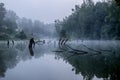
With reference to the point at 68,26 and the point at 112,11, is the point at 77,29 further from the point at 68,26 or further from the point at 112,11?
the point at 112,11

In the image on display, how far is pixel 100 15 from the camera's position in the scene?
114 meters

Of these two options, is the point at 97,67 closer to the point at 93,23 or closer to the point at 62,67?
the point at 62,67

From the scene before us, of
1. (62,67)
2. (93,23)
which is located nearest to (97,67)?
(62,67)

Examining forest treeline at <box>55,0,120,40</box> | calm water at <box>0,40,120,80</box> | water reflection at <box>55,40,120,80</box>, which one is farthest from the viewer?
forest treeline at <box>55,0,120,40</box>

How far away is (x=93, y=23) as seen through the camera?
12162 cm

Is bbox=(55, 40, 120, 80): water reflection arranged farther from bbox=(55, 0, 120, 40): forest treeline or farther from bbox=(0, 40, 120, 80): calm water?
bbox=(55, 0, 120, 40): forest treeline

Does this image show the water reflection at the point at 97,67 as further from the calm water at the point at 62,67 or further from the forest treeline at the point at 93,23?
the forest treeline at the point at 93,23

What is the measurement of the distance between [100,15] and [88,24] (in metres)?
13.7

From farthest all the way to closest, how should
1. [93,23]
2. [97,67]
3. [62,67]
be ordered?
[93,23] → [62,67] → [97,67]

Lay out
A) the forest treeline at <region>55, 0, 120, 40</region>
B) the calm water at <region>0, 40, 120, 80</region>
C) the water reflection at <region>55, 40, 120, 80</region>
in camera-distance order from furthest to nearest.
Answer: the forest treeline at <region>55, 0, 120, 40</region> → the water reflection at <region>55, 40, 120, 80</region> → the calm water at <region>0, 40, 120, 80</region>

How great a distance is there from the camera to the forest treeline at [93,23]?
88688mm

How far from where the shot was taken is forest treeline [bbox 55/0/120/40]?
88.7 m

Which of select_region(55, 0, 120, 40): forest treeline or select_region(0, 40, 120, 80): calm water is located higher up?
select_region(55, 0, 120, 40): forest treeline

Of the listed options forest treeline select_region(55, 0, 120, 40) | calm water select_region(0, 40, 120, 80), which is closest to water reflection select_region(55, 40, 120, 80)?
calm water select_region(0, 40, 120, 80)
